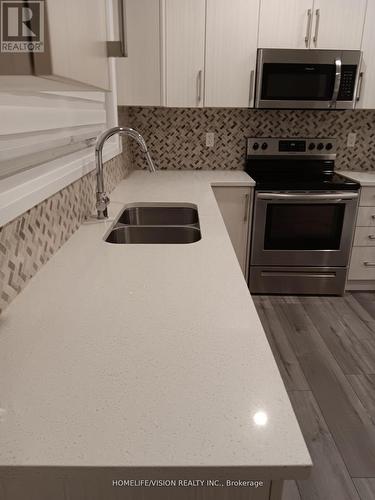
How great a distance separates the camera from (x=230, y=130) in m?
3.15

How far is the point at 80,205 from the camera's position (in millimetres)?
1574

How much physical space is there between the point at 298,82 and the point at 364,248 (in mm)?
1307

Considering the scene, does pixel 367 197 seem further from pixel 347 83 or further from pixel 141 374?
Answer: pixel 141 374

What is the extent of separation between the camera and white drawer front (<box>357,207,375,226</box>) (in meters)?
2.78

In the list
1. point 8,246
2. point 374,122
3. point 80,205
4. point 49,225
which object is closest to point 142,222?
point 80,205

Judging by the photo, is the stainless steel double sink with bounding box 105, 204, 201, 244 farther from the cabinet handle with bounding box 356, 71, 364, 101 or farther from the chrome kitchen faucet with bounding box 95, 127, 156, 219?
the cabinet handle with bounding box 356, 71, 364, 101

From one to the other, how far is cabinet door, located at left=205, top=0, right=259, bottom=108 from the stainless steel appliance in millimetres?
508

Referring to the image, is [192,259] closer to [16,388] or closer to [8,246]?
[8,246]

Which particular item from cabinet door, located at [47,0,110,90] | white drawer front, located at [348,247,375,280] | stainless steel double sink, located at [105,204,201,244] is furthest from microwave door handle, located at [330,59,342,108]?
cabinet door, located at [47,0,110,90]

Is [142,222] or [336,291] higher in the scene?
[142,222]

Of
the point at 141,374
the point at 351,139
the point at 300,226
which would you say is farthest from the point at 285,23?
the point at 141,374

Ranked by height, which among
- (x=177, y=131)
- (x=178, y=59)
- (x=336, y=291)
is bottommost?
(x=336, y=291)

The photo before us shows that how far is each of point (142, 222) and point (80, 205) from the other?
46cm

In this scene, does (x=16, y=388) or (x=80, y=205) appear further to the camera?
(x=80, y=205)
